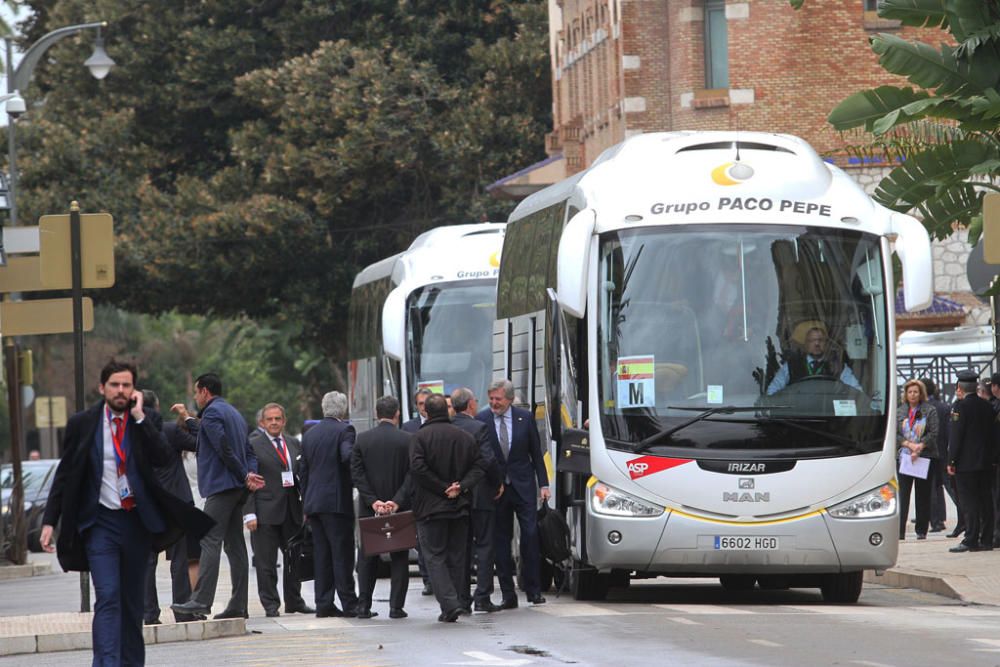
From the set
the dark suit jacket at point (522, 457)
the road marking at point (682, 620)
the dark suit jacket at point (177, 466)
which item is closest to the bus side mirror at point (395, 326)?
the dark suit jacket at point (522, 457)

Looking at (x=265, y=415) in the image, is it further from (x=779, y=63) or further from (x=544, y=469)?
(x=779, y=63)

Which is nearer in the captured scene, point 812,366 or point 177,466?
point 177,466

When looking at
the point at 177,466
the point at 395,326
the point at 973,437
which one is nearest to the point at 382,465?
the point at 177,466

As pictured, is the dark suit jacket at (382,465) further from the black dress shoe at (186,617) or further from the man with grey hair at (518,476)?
the black dress shoe at (186,617)

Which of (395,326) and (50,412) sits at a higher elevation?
(395,326)

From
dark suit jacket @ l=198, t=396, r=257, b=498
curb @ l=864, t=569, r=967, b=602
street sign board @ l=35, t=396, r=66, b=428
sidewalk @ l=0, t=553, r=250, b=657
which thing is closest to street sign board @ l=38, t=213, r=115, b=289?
dark suit jacket @ l=198, t=396, r=257, b=498

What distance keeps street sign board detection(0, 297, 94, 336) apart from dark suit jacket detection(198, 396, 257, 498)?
7.80 ft

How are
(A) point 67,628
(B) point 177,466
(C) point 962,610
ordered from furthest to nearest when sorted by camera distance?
(C) point 962,610, (B) point 177,466, (A) point 67,628

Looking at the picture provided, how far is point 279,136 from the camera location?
1779 inches

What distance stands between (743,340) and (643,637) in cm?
370

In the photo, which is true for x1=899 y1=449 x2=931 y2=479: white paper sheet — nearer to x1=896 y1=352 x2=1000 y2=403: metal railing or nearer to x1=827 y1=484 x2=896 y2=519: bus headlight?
x1=896 y1=352 x2=1000 y2=403: metal railing

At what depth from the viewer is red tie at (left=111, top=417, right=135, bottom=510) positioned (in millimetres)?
11695

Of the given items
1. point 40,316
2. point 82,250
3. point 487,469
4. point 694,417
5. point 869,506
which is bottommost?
point 869,506

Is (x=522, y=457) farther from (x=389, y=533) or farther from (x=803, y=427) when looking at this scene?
(x=803, y=427)
